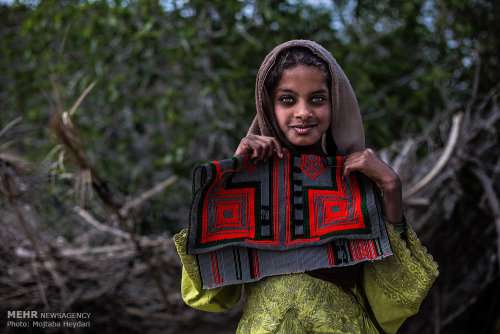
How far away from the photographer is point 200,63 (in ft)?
12.9

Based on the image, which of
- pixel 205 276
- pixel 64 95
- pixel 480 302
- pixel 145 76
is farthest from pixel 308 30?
pixel 205 276

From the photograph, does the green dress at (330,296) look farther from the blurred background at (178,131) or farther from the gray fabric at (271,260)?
the blurred background at (178,131)

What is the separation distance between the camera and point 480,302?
9.82 feet

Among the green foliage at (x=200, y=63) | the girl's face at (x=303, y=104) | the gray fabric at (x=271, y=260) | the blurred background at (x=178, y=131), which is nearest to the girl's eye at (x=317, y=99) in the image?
the girl's face at (x=303, y=104)

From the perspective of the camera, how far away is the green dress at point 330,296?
125 centimetres

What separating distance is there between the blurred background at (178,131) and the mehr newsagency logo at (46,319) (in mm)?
67

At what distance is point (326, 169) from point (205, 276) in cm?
48

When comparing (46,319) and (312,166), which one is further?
(46,319)

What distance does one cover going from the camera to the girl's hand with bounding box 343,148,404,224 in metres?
1.20

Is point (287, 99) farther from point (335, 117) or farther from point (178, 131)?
point (178, 131)

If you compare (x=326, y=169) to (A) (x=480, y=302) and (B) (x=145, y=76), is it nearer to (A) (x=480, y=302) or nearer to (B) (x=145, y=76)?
(A) (x=480, y=302)

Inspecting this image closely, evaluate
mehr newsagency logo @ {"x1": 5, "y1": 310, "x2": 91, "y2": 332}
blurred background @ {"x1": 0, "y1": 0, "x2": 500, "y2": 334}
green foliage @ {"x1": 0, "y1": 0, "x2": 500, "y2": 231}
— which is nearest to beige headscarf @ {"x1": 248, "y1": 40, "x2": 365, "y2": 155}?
blurred background @ {"x1": 0, "y1": 0, "x2": 500, "y2": 334}

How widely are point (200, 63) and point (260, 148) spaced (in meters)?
2.86

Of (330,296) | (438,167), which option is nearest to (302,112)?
(330,296)
